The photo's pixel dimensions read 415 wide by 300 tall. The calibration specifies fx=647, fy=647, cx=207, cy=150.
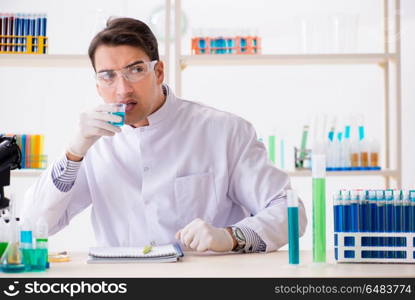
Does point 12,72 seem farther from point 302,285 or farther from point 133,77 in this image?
point 302,285

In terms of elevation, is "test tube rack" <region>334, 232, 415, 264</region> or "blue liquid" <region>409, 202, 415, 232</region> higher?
"blue liquid" <region>409, 202, 415, 232</region>

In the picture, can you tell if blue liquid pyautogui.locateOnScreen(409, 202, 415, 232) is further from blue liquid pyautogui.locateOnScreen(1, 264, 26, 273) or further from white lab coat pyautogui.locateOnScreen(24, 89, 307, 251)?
blue liquid pyautogui.locateOnScreen(1, 264, 26, 273)

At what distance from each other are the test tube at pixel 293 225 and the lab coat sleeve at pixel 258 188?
339 millimetres

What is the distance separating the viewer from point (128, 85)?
78.7 inches

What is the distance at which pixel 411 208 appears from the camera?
4.91 feet

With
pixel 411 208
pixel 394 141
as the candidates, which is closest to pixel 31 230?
pixel 411 208

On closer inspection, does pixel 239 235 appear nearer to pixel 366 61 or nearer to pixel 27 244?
pixel 27 244

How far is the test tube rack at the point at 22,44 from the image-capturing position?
3.22m

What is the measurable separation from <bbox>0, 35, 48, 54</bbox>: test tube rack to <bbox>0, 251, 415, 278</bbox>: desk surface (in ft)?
6.02

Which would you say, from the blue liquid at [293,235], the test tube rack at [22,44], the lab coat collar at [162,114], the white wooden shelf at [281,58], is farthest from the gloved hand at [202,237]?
the test tube rack at [22,44]

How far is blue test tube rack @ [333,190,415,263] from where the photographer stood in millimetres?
1489

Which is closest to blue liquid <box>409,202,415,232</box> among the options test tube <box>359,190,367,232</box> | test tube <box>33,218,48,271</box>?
test tube <box>359,190,367,232</box>

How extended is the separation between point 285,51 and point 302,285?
2833 mm

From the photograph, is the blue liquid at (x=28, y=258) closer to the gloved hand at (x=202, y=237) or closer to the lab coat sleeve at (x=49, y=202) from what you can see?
the gloved hand at (x=202, y=237)
